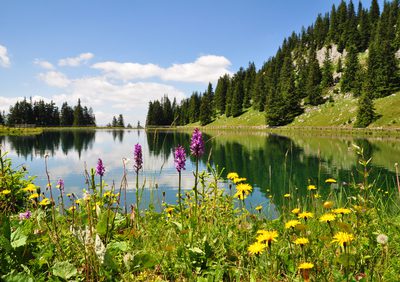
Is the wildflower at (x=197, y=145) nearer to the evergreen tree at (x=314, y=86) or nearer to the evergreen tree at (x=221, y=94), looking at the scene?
the evergreen tree at (x=314, y=86)

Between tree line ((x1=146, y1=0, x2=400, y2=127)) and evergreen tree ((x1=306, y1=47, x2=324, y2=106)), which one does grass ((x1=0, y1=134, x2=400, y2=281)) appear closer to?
tree line ((x1=146, y1=0, x2=400, y2=127))

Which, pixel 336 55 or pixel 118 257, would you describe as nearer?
pixel 118 257

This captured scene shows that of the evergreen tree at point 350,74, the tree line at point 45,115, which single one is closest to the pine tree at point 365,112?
the evergreen tree at point 350,74

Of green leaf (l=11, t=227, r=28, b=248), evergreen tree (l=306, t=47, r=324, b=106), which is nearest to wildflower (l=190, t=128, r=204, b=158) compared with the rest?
green leaf (l=11, t=227, r=28, b=248)

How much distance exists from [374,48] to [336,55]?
45229 mm

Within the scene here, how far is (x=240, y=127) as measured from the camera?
124 metres

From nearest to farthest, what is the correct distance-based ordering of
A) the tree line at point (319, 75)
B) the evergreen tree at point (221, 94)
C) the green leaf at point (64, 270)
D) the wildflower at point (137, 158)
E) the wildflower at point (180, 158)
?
1. the green leaf at point (64, 270)
2. the wildflower at point (180, 158)
3. the wildflower at point (137, 158)
4. the tree line at point (319, 75)
5. the evergreen tree at point (221, 94)

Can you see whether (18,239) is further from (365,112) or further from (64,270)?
(365,112)

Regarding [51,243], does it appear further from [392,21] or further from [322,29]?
[322,29]

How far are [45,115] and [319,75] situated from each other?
137923 mm

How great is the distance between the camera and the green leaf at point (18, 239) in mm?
2484

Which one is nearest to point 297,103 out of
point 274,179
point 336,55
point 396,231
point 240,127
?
point 240,127

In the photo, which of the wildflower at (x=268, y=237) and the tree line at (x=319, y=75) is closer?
the wildflower at (x=268, y=237)

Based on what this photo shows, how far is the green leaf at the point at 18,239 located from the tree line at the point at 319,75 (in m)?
84.7
